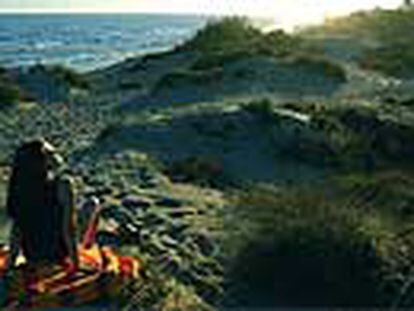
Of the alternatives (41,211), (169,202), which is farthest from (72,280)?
(169,202)

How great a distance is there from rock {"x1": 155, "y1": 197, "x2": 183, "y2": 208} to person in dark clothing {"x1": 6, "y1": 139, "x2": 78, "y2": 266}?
439 cm

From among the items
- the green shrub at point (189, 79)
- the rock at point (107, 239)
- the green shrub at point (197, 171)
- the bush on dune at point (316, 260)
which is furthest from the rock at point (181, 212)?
the green shrub at point (189, 79)

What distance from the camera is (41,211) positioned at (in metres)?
10.2

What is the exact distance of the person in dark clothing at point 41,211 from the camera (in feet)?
33.0

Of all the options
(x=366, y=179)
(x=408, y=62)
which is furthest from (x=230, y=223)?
(x=408, y=62)

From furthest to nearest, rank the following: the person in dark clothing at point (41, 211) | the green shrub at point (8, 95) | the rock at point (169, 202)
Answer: the green shrub at point (8, 95)
the rock at point (169, 202)
the person in dark clothing at point (41, 211)

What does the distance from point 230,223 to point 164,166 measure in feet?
15.3

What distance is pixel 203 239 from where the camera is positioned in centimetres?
1285

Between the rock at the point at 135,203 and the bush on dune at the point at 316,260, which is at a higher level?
the bush on dune at the point at 316,260

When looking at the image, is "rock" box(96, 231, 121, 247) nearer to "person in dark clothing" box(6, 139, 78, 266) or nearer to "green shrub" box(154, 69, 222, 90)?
"person in dark clothing" box(6, 139, 78, 266)

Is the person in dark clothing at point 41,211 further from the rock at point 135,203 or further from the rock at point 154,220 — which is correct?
the rock at point 135,203

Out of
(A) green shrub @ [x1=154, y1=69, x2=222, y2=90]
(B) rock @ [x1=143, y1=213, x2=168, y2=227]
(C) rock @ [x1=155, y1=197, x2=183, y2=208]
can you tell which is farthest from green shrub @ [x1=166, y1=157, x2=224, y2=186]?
(A) green shrub @ [x1=154, y1=69, x2=222, y2=90]

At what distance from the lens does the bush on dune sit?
10.8 meters

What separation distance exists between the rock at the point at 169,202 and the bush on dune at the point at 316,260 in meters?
3.01
